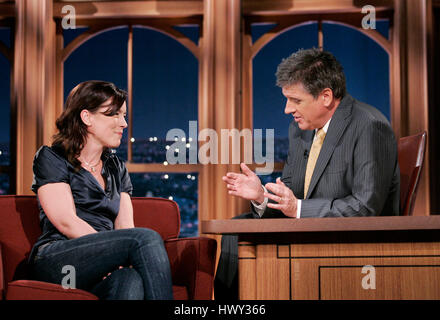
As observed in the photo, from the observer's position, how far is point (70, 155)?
2.11 meters

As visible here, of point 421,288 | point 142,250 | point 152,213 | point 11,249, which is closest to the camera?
point 421,288

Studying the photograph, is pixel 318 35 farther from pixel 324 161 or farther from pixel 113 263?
pixel 113 263

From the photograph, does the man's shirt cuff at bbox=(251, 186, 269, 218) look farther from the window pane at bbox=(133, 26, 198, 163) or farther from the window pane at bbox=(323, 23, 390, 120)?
the window pane at bbox=(323, 23, 390, 120)

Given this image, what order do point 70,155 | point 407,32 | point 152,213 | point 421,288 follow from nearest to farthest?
1. point 421,288
2. point 70,155
3. point 152,213
4. point 407,32

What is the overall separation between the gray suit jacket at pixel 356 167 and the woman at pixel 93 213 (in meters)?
0.62

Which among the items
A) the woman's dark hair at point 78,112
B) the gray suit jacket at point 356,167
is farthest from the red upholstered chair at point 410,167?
the woman's dark hair at point 78,112

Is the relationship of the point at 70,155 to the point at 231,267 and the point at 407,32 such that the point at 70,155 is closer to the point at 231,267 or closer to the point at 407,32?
the point at 231,267

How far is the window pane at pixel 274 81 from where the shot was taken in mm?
3682

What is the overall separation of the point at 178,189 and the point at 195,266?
133cm

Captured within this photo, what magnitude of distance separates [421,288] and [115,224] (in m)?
1.31

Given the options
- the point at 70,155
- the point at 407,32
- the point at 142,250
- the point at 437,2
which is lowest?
the point at 142,250

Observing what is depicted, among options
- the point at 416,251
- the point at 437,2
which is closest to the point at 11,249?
the point at 416,251

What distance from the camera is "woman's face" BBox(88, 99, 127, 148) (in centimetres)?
219

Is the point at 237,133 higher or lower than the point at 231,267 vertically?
higher
